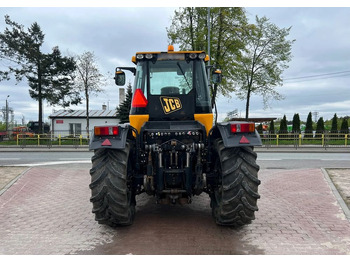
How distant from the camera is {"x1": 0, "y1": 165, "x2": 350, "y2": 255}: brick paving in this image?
418cm

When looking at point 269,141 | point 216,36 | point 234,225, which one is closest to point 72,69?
point 216,36

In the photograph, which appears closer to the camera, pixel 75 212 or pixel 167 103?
pixel 167 103

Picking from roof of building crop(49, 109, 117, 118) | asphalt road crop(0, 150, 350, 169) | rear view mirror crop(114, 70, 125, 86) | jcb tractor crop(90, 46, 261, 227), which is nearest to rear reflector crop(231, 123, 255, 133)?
jcb tractor crop(90, 46, 261, 227)

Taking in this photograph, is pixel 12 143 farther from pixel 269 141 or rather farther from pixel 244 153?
pixel 244 153

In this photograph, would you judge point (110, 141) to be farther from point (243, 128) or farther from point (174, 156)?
point (243, 128)

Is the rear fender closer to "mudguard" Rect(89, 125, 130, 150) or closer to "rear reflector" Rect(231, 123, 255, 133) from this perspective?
"mudguard" Rect(89, 125, 130, 150)

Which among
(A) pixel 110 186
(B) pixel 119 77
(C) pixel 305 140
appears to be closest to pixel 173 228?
(A) pixel 110 186

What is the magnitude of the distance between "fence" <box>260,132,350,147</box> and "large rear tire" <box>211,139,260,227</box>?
19038 mm

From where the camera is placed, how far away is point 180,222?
5.21m

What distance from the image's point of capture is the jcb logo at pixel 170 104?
5.37 meters

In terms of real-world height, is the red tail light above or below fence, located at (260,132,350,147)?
above

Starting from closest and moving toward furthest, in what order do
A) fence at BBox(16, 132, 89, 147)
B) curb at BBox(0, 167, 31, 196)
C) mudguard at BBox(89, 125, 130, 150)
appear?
mudguard at BBox(89, 125, 130, 150), curb at BBox(0, 167, 31, 196), fence at BBox(16, 132, 89, 147)

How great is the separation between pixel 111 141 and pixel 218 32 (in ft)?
74.5

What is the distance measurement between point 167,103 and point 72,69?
94.3ft
